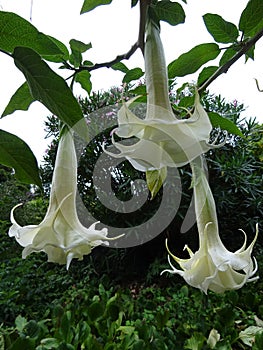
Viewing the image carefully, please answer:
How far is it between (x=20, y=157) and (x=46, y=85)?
0.08 meters

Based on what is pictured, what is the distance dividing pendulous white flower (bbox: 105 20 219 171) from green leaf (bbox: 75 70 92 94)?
0.83 feet

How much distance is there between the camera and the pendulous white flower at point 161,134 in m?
0.28

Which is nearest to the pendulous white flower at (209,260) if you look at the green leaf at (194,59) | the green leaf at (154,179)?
the green leaf at (154,179)

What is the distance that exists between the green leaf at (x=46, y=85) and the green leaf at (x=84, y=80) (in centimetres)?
26

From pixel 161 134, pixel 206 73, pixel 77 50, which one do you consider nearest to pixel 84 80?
pixel 77 50

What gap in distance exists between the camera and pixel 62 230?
37 cm

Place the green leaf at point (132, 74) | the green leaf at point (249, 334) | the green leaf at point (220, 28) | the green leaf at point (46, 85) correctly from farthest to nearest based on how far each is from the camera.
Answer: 1. the green leaf at point (249, 334)
2. the green leaf at point (132, 74)
3. the green leaf at point (220, 28)
4. the green leaf at point (46, 85)

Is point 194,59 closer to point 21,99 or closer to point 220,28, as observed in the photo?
point 220,28

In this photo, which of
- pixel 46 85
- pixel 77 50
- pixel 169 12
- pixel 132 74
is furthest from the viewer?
pixel 132 74

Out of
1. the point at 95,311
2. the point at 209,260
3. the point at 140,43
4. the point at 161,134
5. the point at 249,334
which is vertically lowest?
the point at 249,334

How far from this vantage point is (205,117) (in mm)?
287

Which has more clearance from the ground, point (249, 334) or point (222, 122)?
point (222, 122)

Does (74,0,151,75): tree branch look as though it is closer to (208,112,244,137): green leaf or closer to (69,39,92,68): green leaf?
(69,39,92,68): green leaf

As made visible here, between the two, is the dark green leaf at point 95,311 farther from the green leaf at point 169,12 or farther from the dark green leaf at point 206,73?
the green leaf at point 169,12
